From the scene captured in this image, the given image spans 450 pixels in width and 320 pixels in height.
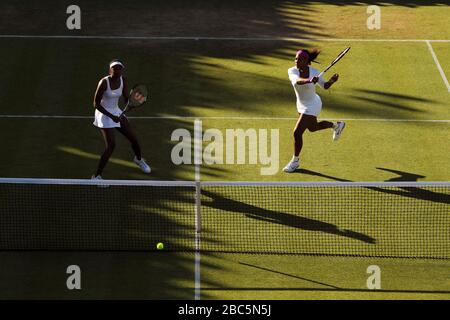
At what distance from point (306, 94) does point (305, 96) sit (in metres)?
0.06

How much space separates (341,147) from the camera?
23375 mm

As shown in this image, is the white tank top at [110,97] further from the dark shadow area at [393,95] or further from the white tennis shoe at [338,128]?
the dark shadow area at [393,95]

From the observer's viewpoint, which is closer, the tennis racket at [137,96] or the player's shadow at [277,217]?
the player's shadow at [277,217]

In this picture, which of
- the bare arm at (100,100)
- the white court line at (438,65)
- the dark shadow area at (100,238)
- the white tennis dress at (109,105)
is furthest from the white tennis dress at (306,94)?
the white court line at (438,65)

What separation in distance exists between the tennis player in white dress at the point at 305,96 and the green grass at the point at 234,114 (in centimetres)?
62

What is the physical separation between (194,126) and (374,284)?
24.0 ft

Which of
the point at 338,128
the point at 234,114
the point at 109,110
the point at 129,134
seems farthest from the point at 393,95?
the point at 109,110

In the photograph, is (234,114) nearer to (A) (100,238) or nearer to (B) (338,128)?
(B) (338,128)

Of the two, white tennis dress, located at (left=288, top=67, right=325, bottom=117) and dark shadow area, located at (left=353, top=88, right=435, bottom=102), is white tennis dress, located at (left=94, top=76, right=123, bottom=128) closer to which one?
white tennis dress, located at (left=288, top=67, right=325, bottom=117)

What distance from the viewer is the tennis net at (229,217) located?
19.1m

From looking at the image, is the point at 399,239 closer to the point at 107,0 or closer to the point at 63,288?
the point at 63,288

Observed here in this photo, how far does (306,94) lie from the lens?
21703 mm
